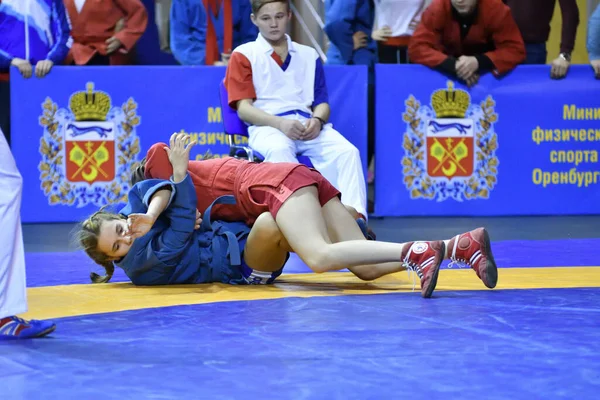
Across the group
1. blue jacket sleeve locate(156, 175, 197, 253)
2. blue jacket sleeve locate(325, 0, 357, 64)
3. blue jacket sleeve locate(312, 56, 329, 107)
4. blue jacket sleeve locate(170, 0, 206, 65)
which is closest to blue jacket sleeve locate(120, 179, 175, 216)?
blue jacket sleeve locate(156, 175, 197, 253)

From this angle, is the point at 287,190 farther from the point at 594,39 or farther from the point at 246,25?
the point at 594,39

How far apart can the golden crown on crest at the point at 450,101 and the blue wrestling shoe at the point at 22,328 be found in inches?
175

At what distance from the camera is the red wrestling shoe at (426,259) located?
13.7 feet

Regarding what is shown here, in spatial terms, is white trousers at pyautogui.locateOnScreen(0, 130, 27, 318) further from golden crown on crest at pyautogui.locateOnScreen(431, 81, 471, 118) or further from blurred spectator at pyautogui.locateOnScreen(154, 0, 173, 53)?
blurred spectator at pyautogui.locateOnScreen(154, 0, 173, 53)

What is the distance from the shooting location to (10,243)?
3.34m

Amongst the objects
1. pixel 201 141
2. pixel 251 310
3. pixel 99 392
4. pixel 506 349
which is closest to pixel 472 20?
pixel 201 141

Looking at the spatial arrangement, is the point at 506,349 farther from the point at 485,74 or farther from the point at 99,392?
the point at 485,74

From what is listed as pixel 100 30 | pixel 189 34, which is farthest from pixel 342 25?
pixel 100 30

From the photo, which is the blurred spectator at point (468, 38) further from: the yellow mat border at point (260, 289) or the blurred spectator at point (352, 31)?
the yellow mat border at point (260, 289)

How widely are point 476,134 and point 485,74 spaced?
445 millimetres

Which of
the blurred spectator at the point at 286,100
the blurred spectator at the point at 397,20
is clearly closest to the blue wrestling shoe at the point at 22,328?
the blurred spectator at the point at 286,100

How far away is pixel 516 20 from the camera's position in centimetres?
776

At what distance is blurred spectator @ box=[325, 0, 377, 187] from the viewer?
7.73m

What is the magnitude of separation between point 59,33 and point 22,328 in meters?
4.45
